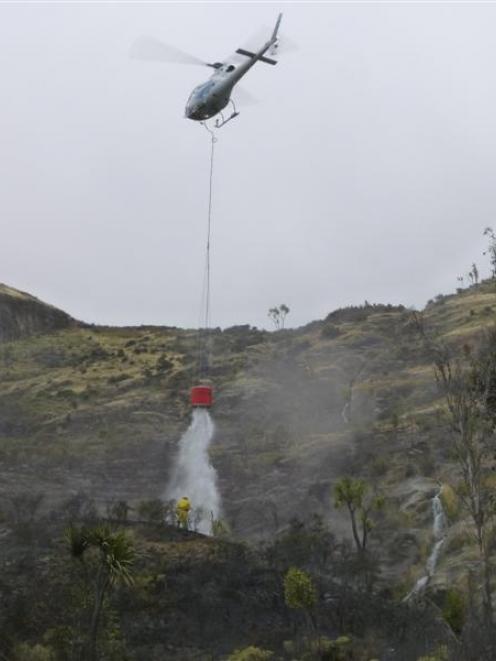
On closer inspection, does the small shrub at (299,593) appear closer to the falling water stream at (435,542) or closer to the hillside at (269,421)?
the falling water stream at (435,542)

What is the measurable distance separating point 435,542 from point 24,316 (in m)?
72.0

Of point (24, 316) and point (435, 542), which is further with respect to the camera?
point (24, 316)

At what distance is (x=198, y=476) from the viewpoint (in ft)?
163

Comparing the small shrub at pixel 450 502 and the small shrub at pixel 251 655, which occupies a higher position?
the small shrub at pixel 450 502

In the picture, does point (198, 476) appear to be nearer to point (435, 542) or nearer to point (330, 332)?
point (435, 542)

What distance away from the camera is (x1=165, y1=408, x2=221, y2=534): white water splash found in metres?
44.3

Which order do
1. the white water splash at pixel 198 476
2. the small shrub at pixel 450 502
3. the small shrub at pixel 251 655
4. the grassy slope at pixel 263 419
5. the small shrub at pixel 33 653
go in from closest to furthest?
the small shrub at pixel 33 653
the small shrub at pixel 251 655
the small shrub at pixel 450 502
the grassy slope at pixel 263 419
the white water splash at pixel 198 476

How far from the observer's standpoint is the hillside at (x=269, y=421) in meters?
40.3

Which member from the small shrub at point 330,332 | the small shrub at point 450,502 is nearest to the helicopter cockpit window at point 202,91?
the small shrub at point 450,502

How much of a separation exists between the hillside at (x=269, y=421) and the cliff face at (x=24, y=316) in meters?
6.23

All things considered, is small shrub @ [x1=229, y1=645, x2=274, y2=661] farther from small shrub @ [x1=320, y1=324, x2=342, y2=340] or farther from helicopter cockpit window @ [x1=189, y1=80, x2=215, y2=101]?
small shrub @ [x1=320, y1=324, x2=342, y2=340]

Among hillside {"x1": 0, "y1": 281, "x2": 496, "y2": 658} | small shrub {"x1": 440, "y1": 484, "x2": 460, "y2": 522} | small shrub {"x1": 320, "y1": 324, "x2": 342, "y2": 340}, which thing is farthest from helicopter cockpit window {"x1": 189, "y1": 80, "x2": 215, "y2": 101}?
small shrub {"x1": 320, "y1": 324, "x2": 342, "y2": 340}

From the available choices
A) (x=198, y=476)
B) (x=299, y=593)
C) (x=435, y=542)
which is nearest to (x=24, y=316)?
(x=198, y=476)

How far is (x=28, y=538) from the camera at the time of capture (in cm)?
3322
